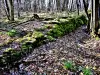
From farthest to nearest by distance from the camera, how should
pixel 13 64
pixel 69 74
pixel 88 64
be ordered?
pixel 88 64 → pixel 13 64 → pixel 69 74

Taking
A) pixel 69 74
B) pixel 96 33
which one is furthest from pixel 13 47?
pixel 96 33

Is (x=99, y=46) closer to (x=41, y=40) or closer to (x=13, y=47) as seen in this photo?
(x=41, y=40)

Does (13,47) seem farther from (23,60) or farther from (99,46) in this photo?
(99,46)

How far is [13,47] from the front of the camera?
27.4 feet

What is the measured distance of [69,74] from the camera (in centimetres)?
645

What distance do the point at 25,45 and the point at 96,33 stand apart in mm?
5719

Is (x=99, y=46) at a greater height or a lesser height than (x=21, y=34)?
lesser

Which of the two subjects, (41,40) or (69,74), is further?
(41,40)

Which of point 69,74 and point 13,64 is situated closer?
point 69,74

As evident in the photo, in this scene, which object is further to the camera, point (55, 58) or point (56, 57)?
point (56, 57)

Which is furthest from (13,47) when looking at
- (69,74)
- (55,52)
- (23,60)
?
(69,74)

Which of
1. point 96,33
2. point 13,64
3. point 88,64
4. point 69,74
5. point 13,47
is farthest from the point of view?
point 96,33

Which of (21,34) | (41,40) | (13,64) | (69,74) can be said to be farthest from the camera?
(21,34)

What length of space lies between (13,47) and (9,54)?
2.90 feet
